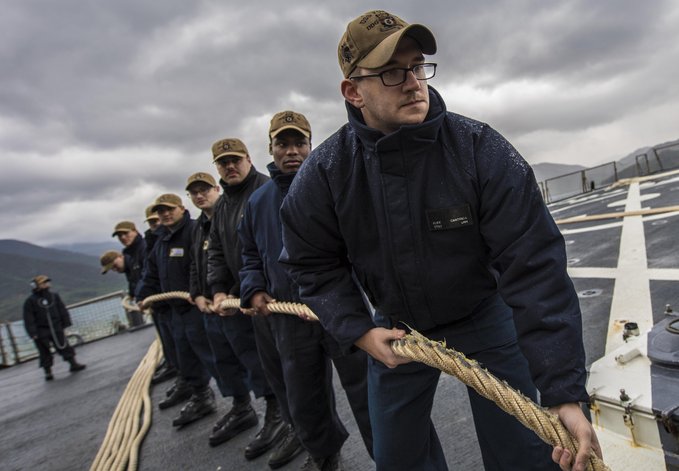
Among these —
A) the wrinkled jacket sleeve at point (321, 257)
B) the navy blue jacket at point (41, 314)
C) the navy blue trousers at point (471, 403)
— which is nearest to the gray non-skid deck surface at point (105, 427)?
the navy blue trousers at point (471, 403)

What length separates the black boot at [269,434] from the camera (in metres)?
3.10

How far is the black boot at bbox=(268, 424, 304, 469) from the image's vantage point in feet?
9.52

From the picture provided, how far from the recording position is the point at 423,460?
1.74m

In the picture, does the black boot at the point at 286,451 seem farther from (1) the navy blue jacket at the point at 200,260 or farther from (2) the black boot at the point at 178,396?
(2) the black boot at the point at 178,396

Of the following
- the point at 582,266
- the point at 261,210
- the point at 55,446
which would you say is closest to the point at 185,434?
the point at 55,446

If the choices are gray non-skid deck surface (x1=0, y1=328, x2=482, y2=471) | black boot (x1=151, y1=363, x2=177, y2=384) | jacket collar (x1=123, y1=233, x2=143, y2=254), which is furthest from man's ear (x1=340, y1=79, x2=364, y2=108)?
jacket collar (x1=123, y1=233, x2=143, y2=254)

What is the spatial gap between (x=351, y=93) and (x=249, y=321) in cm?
251

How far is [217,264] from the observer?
11.4ft

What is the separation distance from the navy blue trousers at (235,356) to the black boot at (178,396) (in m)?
1.28

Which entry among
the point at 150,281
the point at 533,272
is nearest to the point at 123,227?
the point at 150,281

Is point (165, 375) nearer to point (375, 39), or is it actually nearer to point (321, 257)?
point (321, 257)

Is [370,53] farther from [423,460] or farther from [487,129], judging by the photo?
[423,460]

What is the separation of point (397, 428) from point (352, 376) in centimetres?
81

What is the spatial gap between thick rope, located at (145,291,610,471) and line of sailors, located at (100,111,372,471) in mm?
1123
